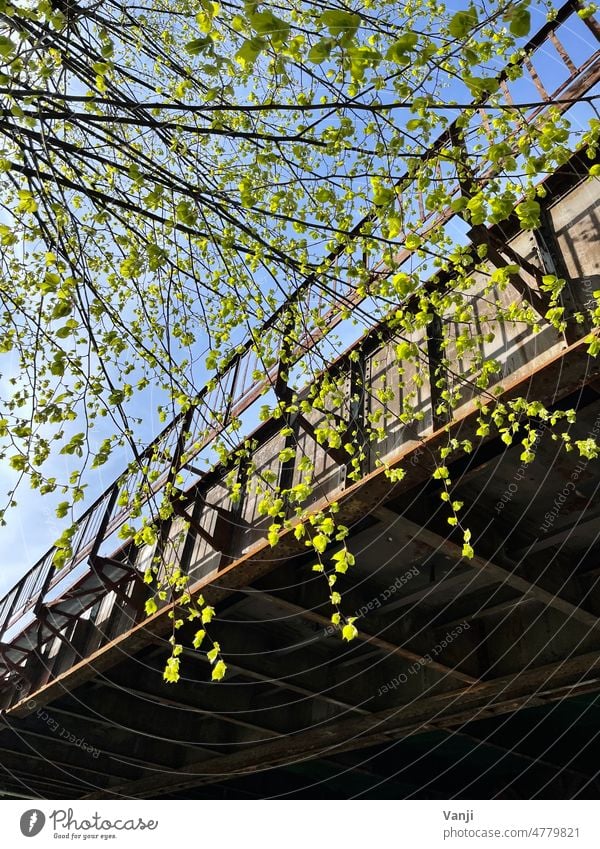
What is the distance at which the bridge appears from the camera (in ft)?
17.7

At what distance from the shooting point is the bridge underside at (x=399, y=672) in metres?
6.17

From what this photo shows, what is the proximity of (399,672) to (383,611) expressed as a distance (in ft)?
5.16

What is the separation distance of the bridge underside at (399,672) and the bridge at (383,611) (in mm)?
34

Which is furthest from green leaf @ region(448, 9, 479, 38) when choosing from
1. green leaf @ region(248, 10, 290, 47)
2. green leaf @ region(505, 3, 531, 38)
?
green leaf @ region(248, 10, 290, 47)

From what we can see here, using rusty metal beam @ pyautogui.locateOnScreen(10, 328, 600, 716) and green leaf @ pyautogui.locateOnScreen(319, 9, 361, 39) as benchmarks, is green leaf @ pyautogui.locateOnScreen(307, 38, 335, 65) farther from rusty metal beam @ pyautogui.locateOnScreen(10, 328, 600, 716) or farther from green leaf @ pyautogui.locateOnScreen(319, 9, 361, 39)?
rusty metal beam @ pyautogui.locateOnScreen(10, 328, 600, 716)

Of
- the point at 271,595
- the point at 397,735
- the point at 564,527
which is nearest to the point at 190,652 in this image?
the point at 271,595

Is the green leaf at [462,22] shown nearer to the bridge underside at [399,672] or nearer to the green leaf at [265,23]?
the green leaf at [265,23]

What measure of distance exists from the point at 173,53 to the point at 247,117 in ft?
3.74

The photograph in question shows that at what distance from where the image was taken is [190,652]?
873cm

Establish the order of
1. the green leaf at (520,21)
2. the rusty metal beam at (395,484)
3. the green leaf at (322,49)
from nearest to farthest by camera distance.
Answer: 1. the green leaf at (322,49)
2. the green leaf at (520,21)
3. the rusty metal beam at (395,484)

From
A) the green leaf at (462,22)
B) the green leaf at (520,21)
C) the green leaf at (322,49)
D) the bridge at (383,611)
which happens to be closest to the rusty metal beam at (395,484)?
the bridge at (383,611)

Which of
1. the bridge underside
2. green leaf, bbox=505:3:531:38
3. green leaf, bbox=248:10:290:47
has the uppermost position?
green leaf, bbox=505:3:531:38

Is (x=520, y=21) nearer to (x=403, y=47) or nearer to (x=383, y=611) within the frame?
(x=403, y=47)

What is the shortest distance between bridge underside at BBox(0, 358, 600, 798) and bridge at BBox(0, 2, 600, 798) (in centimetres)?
3
